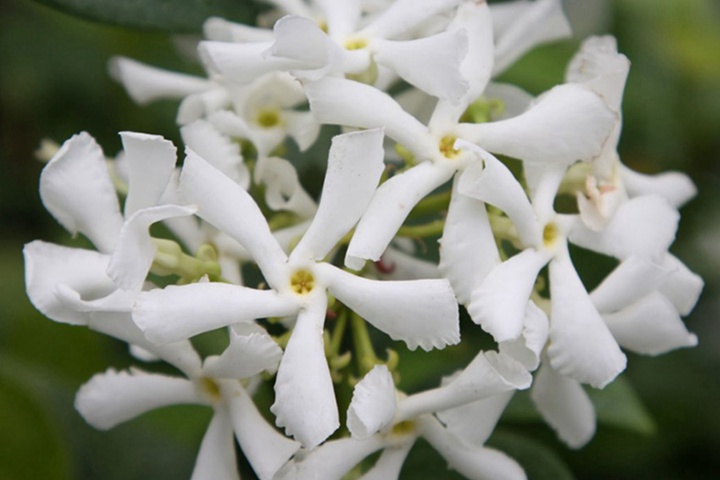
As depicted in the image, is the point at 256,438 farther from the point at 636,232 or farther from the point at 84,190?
the point at 636,232

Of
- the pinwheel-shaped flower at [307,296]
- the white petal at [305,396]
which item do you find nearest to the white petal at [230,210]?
the pinwheel-shaped flower at [307,296]

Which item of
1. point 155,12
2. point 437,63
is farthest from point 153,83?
point 437,63

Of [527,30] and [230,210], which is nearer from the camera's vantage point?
[230,210]

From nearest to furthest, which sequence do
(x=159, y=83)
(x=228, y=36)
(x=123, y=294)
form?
(x=123, y=294) < (x=228, y=36) < (x=159, y=83)

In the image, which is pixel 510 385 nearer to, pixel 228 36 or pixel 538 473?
pixel 538 473

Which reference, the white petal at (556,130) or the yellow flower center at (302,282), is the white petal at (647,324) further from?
the yellow flower center at (302,282)

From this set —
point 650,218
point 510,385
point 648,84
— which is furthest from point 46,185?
point 648,84
